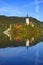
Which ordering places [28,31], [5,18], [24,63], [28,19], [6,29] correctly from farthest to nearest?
[5,18] → [28,19] → [6,29] → [28,31] → [24,63]

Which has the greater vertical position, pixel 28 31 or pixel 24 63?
pixel 24 63

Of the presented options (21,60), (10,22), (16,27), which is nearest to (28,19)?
(10,22)

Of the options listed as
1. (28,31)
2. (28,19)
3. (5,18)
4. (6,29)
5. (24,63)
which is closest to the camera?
(24,63)

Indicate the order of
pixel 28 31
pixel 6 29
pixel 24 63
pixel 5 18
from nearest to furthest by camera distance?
pixel 24 63 < pixel 28 31 < pixel 6 29 < pixel 5 18

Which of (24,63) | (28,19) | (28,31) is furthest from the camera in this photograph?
(28,19)

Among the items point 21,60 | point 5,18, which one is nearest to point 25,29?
point 5,18

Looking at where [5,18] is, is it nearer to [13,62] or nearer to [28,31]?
[28,31]

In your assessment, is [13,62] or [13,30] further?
[13,30]

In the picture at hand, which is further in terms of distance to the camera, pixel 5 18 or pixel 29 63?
pixel 5 18

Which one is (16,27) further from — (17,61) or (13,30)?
(17,61)
